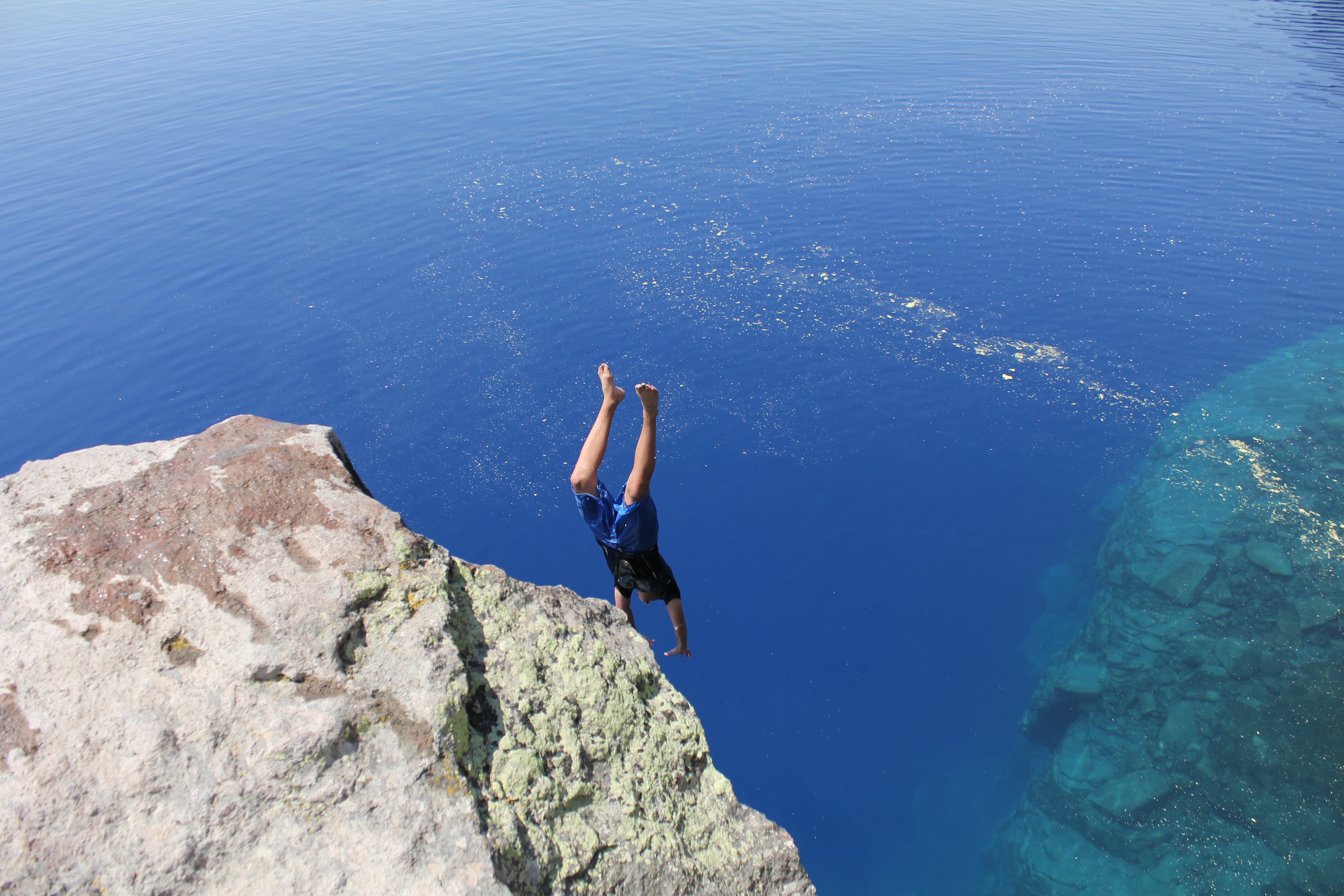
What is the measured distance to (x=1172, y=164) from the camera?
599 inches

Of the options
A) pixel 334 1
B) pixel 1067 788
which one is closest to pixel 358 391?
pixel 1067 788

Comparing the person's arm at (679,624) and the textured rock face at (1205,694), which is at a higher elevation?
the person's arm at (679,624)

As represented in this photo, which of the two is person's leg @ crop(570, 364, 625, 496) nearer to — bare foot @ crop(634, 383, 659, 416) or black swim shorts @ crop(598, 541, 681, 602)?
bare foot @ crop(634, 383, 659, 416)

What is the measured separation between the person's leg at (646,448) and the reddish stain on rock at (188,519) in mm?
1528

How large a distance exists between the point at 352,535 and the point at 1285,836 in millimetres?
7775

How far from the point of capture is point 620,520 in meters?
4.85

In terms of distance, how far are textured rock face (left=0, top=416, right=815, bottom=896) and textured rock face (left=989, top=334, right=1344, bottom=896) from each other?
18.2 feet

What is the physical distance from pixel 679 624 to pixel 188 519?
313cm

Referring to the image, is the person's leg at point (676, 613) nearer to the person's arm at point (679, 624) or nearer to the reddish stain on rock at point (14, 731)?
the person's arm at point (679, 624)

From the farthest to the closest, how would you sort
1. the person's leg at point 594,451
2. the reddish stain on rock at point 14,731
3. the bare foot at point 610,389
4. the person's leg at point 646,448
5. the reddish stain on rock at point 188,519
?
the bare foot at point 610,389, the person's leg at point 646,448, the person's leg at point 594,451, the reddish stain on rock at point 188,519, the reddish stain on rock at point 14,731

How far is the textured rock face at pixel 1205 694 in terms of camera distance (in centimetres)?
675

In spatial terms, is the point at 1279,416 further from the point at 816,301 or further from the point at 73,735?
the point at 73,735

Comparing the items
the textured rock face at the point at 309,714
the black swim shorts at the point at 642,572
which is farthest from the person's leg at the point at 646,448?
the textured rock face at the point at 309,714

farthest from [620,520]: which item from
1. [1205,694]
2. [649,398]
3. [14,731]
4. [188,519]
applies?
[1205,694]
